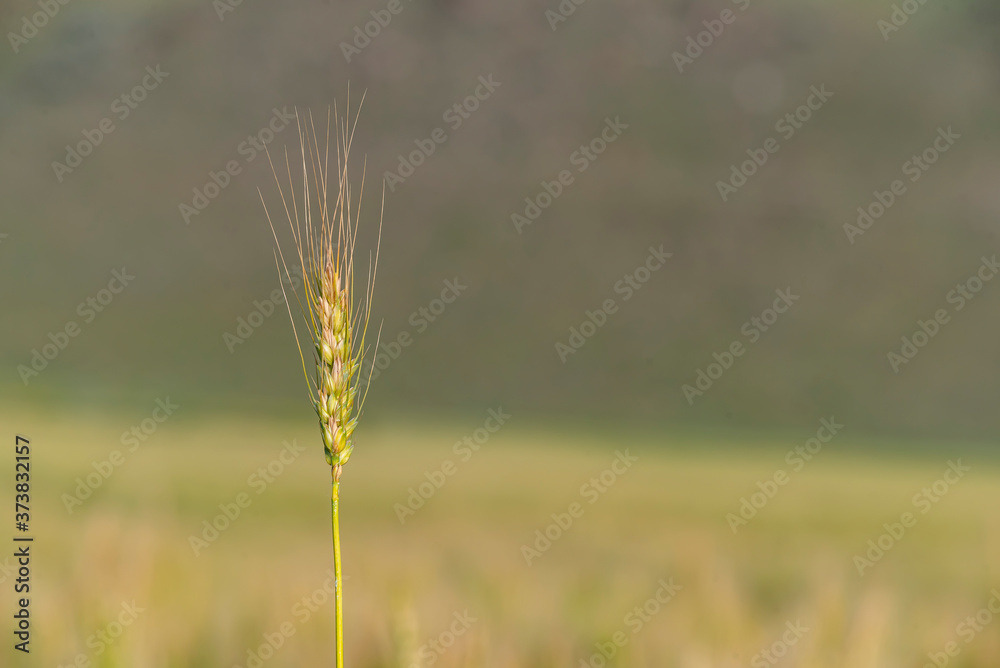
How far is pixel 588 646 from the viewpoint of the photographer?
299cm

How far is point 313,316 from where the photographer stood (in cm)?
190

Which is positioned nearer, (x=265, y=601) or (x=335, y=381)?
(x=335, y=381)

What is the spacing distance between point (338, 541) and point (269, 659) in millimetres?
1562

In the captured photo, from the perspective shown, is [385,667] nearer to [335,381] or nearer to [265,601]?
[265,601]

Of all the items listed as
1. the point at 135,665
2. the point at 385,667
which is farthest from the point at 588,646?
the point at 135,665

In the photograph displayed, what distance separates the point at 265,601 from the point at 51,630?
0.71m

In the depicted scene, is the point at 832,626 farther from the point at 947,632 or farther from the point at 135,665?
the point at 135,665

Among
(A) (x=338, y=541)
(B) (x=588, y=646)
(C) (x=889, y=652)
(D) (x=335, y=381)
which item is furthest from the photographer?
(B) (x=588, y=646)

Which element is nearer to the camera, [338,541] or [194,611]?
[338,541]

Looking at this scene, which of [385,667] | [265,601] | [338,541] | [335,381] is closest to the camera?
[338,541]

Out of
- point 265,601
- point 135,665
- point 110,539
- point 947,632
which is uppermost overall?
point 110,539

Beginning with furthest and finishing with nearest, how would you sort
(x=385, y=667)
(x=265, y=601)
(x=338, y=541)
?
(x=265, y=601), (x=385, y=667), (x=338, y=541)

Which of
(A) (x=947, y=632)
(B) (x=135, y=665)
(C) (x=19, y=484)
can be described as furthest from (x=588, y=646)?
(C) (x=19, y=484)

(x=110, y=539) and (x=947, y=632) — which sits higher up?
(x=110, y=539)
